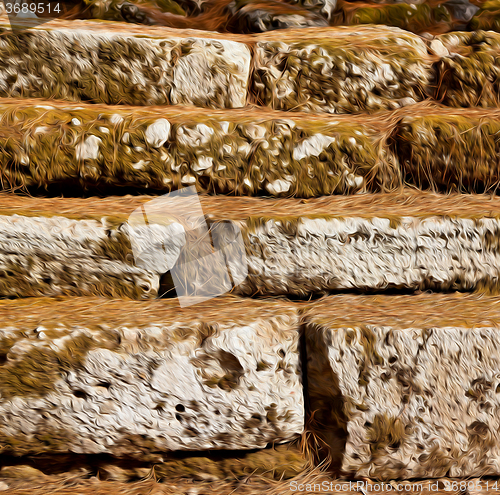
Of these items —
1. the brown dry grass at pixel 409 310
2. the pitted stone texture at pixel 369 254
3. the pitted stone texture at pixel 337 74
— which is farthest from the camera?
the pitted stone texture at pixel 337 74

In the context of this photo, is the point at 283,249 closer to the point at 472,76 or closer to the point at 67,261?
the point at 67,261

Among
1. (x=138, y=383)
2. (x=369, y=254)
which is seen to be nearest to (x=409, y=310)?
(x=369, y=254)

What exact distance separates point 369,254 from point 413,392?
22.8 inches

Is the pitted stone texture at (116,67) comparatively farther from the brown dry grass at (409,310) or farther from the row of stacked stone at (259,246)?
the brown dry grass at (409,310)

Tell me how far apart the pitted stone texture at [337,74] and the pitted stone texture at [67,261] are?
1156 mm

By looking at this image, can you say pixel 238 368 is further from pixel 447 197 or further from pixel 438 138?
pixel 438 138

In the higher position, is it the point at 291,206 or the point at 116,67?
the point at 116,67

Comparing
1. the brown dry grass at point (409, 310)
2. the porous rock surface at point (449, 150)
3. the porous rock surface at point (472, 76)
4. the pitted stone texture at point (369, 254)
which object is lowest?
the brown dry grass at point (409, 310)

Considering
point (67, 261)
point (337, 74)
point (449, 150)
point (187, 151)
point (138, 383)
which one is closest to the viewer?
point (138, 383)

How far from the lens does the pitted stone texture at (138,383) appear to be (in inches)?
58.1

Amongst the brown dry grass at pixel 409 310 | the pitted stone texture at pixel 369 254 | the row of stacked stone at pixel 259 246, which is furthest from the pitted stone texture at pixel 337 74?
the brown dry grass at pixel 409 310

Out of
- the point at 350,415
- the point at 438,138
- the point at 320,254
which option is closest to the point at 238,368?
the point at 350,415

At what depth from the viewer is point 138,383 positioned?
1498 millimetres

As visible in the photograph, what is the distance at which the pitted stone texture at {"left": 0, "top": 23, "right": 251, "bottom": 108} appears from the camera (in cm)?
198
